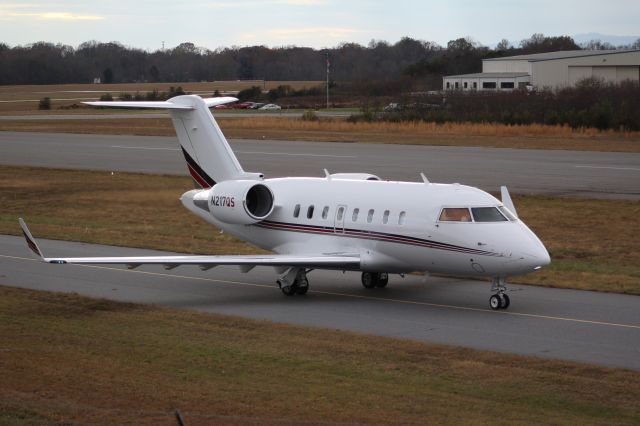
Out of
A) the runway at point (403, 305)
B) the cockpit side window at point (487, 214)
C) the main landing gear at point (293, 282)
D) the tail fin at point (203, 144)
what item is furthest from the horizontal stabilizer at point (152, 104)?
the cockpit side window at point (487, 214)

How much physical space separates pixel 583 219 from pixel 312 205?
13.3 meters

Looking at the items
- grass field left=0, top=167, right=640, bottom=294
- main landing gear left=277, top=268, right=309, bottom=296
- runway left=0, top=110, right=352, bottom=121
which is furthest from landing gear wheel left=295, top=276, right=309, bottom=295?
runway left=0, top=110, right=352, bottom=121

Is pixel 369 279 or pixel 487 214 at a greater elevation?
pixel 487 214

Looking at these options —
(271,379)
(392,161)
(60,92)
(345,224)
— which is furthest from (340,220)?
(60,92)

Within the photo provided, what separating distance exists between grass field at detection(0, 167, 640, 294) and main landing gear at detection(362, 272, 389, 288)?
125 inches

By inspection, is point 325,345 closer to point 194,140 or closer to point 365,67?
point 194,140

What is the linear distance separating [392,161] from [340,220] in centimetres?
3075

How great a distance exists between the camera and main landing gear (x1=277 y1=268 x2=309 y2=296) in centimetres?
2309

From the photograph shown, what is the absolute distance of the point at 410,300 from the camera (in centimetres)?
2273

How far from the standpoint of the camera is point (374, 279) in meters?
24.0

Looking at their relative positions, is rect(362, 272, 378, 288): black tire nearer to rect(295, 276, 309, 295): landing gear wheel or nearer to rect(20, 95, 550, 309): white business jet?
rect(20, 95, 550, 309): white business jet

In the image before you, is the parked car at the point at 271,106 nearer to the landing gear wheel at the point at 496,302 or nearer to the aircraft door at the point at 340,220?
the aircraft door at the point at 340,220

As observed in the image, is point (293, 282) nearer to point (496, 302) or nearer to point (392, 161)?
point (496, 302)

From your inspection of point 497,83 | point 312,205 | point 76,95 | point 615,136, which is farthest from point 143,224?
point 76,95
